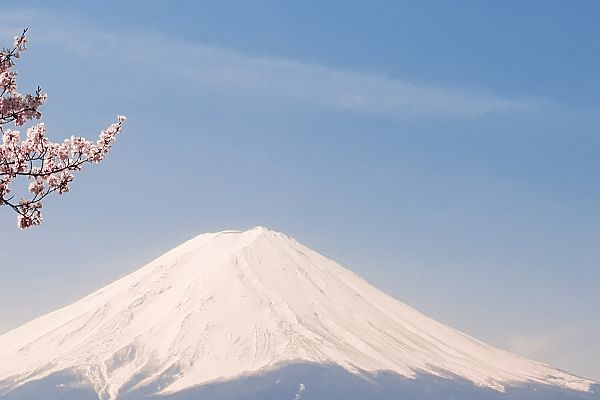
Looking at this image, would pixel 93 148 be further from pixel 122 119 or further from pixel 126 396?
pixel 126 396

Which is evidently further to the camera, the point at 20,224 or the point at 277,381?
the point at 277,381

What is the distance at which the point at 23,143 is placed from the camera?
46.0 ft

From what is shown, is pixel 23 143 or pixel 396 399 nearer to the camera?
pixel 23 143

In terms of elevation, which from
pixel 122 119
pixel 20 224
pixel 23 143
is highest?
pixel 122 119

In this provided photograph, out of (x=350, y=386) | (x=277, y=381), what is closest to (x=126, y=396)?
(x=277, y=381)

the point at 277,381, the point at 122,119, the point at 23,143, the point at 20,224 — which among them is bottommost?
the point at 20,224

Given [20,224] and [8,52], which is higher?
[8,52]

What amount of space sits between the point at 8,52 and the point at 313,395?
7378 inches

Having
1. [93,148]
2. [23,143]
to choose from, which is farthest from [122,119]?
[23,143]

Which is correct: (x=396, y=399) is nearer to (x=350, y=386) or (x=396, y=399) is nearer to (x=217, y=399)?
(x=350, y=386)

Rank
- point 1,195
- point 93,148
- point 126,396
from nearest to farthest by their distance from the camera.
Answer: point 1,195
point 93,148
point 126,396

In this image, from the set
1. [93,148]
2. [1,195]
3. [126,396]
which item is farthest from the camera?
[126,396]

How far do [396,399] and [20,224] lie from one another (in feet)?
625

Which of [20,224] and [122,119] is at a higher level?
[122,119]
